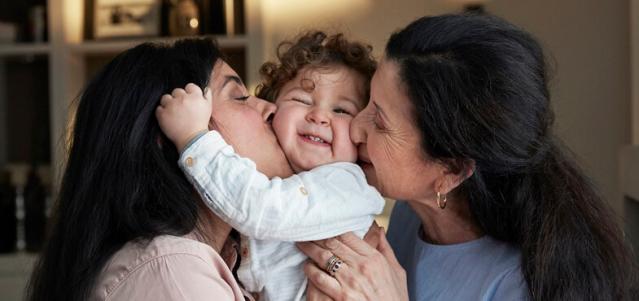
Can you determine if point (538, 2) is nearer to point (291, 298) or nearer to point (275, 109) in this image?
point (275, 109)

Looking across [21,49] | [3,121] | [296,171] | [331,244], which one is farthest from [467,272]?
[3,121]

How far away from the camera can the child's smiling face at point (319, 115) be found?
4.85ft

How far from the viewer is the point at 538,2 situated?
3.22 metres

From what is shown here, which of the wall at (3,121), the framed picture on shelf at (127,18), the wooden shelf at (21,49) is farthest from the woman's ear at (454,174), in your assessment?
the wall at (3,121)

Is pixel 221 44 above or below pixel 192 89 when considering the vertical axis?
above

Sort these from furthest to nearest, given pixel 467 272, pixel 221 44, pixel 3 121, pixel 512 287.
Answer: pixel 3 121 < pixel 221 44 < pixel 467 272 < pixel 512 287

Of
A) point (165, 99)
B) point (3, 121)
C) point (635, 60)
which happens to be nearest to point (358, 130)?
point (165, 99)

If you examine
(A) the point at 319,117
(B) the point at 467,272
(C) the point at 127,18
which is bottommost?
(B) the point at 467,272

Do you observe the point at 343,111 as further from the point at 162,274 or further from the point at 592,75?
the point at 592,75

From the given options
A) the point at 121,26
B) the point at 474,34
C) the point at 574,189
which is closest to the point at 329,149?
the point at 474,34

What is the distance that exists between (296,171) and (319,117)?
129 millimetres

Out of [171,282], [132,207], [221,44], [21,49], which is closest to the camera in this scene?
[171,282]

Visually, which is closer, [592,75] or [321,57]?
[321,57]

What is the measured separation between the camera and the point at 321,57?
5.30ft
